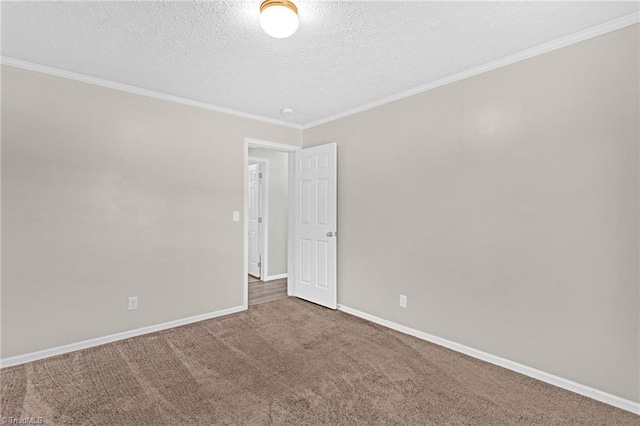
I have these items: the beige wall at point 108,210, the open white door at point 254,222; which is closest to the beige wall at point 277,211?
the open white door at point 254,222

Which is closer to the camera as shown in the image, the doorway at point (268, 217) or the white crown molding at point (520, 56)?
the white crown molding at point (520, 56)

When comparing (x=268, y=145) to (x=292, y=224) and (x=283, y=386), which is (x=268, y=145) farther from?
(x=283, y=386)

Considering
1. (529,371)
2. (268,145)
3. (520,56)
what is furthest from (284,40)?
(529,371)

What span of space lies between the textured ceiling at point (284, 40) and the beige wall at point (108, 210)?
0.38 meters

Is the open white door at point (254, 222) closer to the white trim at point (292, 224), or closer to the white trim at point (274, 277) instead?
the white trim at point (274, 277)

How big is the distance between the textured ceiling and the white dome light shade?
112mm

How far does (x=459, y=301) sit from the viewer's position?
287 centimetres

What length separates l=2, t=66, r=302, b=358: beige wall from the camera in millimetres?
2633

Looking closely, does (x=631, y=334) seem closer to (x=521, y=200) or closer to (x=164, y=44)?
(x=521, y=200)

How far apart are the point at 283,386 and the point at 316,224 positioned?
2.18 metres

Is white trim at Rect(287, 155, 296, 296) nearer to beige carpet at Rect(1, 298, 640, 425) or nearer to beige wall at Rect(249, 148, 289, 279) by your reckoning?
beige wall at Rect(249, 148, 289, 279)

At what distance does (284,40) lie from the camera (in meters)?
2.30

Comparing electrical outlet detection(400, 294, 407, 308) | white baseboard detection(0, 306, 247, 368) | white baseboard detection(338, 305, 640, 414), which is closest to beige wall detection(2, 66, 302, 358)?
white baseboard detection(0, 306, 247, 368)

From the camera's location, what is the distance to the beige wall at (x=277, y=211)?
5625 millimetres
